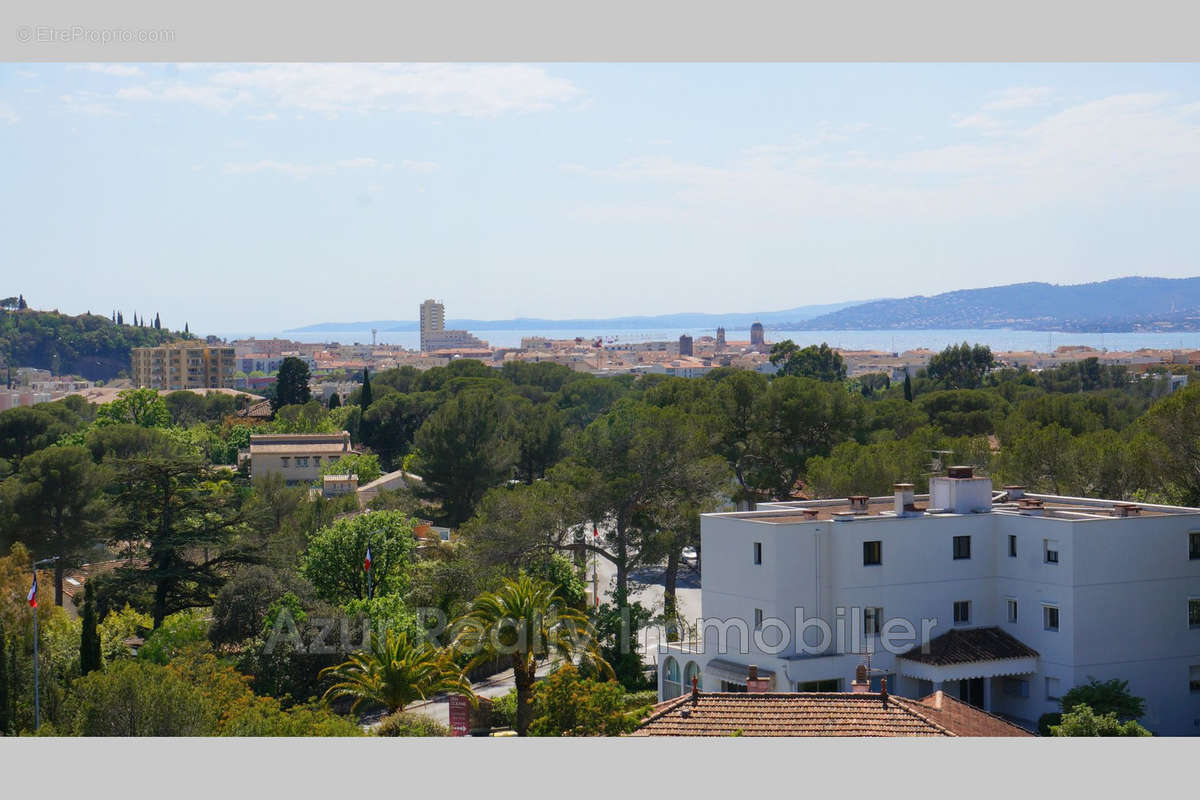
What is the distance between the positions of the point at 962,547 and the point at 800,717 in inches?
350

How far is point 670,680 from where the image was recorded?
2608cm

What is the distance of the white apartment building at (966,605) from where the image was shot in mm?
24016

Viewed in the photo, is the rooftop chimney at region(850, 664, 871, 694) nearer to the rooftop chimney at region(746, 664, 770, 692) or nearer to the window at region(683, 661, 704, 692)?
the rooftop chimney at region(746, 664, 770, 692)

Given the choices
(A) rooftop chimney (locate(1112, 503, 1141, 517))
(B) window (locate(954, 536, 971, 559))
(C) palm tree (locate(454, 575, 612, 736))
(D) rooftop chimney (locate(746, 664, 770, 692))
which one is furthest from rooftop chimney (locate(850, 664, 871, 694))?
(A) rooftop chimney (locate(1112, 503, 1141, 517))

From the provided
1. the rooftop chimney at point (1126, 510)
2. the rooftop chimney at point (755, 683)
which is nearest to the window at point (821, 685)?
the rooftop chimney at point (755, 683)

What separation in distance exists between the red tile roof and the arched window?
22.0ft

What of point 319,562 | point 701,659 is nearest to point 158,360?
point 319,562

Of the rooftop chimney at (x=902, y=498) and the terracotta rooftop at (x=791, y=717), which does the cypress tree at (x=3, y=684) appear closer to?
the terracotta rooftop at (x=791, y=717)

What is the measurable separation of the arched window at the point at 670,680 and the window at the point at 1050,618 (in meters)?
6.85

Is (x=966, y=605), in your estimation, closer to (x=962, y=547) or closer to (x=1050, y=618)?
(x=962, y=547)

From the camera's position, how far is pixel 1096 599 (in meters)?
24.2

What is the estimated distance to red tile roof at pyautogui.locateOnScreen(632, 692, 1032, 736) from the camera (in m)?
17.5

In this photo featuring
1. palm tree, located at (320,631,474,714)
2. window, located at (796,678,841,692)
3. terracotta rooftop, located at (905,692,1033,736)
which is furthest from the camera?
window, located at (796,678,841,692)

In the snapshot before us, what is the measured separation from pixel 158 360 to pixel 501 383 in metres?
92.8
